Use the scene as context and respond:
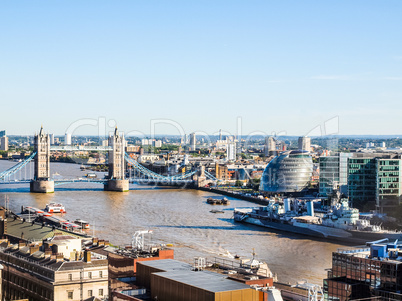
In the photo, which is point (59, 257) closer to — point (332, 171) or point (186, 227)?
point (186, 227)

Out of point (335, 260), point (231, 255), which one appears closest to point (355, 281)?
point (335, 260)

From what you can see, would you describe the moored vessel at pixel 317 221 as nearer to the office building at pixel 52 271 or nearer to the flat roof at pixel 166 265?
the office building at pixel 52 271

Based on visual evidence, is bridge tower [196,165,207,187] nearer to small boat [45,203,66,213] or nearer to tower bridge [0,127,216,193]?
tower bridge [0,127,216,193]

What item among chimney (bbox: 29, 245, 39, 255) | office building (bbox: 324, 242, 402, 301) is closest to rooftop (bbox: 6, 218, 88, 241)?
chimney (bbox: 29, 245, 39, 255)

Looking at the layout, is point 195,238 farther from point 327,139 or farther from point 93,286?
point 327,139

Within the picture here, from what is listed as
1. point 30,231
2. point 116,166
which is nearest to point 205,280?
point 30,231
